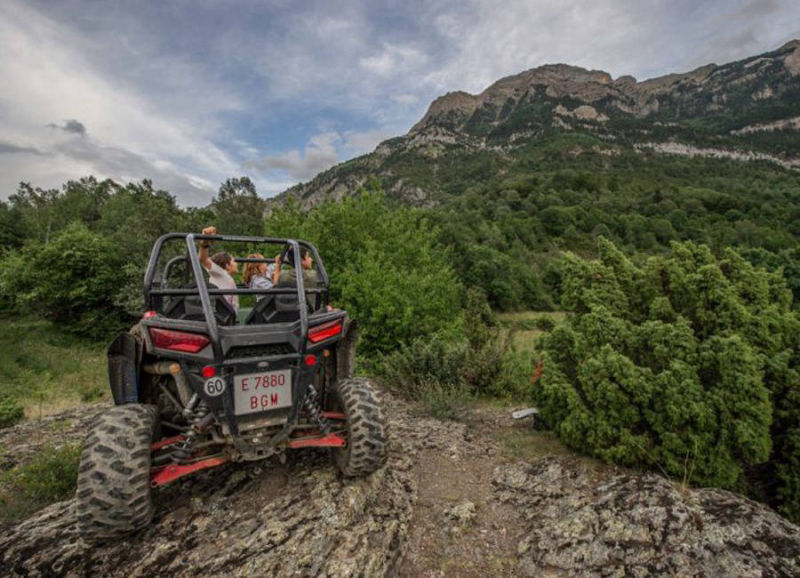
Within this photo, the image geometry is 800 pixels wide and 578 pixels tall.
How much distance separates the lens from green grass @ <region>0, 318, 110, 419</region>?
14.6 metres

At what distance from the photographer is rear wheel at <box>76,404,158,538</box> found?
2.44 metres

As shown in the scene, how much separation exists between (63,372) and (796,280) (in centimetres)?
3995

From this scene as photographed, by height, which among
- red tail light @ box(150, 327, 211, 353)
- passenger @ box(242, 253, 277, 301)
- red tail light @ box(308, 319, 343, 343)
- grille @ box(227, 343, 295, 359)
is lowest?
grille @ box(227, 343, 295, 359)

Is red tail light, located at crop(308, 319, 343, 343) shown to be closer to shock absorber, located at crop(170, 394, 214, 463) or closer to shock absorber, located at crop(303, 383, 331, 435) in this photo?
shock absorber, located at crop(303, 383, 331, 435)

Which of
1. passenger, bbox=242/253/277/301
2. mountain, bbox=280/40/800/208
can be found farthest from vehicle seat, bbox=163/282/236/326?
mountain, bbox=280/40/800/208

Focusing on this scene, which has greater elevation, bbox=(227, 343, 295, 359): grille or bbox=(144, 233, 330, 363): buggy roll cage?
bbox=(144, 233, 330, 363): buggy roll cage

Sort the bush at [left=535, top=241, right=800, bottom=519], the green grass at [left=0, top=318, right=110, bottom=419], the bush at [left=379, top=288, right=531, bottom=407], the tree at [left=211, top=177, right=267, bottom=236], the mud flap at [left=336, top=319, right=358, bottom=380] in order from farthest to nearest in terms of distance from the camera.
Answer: the tree at [left=211, top=177, right=267, bottom=236] → the green grass at [left=0, top=318, right=110, bottom=419] → the bush at [left=379, top=288, right=531, bottom=407] → the mud flap at [left=336, top=319, right=358, bottom=380] → the bush at [left=535, top=241, right=800, bottom=519]

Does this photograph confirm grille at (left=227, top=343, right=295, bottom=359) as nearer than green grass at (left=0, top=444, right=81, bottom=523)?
Yes

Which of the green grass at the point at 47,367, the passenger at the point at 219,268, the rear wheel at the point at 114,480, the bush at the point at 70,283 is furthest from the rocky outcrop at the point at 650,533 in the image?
the bush at the point at 70,283

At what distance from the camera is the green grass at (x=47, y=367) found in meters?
14.6

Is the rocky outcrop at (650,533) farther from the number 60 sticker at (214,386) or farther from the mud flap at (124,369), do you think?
the mud flap at (124,369)

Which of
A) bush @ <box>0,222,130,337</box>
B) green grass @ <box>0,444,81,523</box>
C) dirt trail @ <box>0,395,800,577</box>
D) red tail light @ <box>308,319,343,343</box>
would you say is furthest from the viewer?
bush @ <box>0,222,130,337</box>

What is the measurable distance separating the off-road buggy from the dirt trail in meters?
0.30

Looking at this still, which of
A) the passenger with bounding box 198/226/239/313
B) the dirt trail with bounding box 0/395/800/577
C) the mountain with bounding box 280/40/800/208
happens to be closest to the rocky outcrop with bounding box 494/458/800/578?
the dirt trail with bounding box 0/395/800/577
